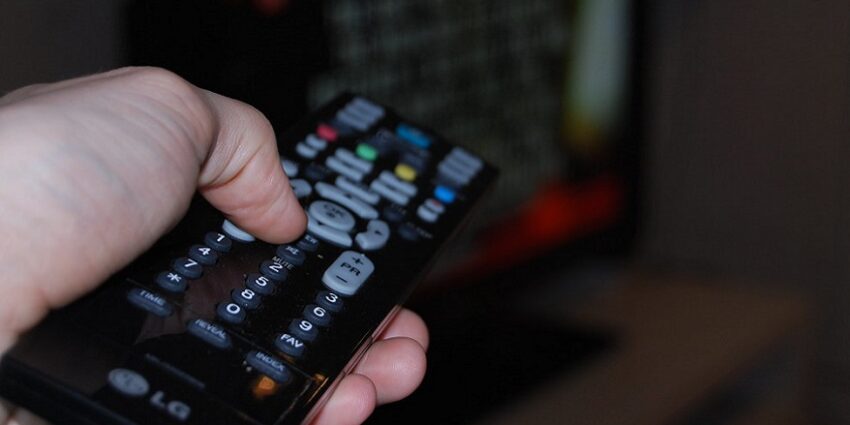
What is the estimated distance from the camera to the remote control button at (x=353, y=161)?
1.92 feet

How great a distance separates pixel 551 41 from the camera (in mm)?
973

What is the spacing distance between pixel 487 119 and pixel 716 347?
1.09 feet

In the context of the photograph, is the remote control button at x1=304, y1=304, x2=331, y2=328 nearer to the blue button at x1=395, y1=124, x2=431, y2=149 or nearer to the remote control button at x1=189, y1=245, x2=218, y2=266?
the remote control button at x1=189, y1=245, x2=218, y2=266

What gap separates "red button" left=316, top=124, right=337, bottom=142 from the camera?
1.96ft

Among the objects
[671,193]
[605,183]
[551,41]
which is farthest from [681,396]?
[671,193]

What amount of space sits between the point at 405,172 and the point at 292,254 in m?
0.12

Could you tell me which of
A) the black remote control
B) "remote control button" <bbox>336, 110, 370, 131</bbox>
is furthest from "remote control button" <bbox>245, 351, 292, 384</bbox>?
"remote control button" <bbox>336, 110, 370, 131</bbox>

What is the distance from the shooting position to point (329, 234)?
52cm

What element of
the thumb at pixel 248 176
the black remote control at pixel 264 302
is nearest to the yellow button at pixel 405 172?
the black remote control at pixel 264 302

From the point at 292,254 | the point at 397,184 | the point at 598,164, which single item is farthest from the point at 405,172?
the point at 598,164

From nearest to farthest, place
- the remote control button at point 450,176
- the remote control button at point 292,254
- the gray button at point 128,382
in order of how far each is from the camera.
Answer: the gray button at point 128,382
the remote control button at point 292,254
the remote control button at point 450,176

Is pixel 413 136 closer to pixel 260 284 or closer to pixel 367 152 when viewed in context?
pixel 367 152

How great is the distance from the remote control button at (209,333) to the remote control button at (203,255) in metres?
0.04

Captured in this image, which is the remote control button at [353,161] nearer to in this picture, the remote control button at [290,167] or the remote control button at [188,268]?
the remote control button at [290,167]
